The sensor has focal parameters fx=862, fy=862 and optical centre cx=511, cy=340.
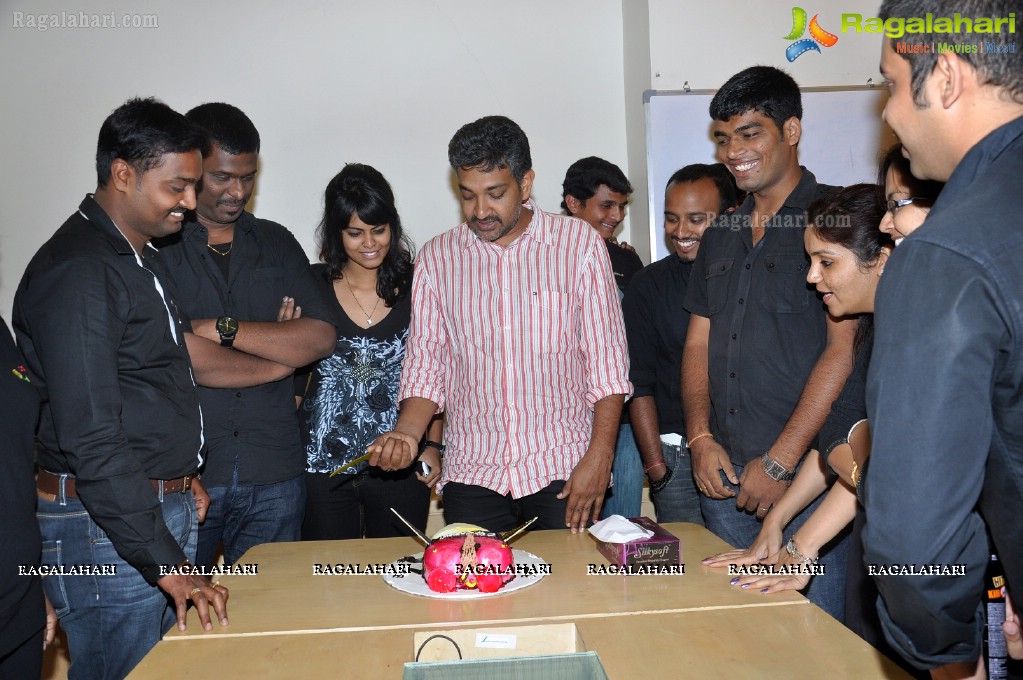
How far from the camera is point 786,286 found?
2.42m

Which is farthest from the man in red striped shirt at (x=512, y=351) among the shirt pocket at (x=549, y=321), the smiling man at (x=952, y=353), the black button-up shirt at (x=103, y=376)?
the smiling man at (x=952, y=353)

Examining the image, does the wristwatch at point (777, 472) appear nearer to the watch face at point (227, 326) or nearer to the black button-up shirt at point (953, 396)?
the black button-up shirt at point (953, 396)

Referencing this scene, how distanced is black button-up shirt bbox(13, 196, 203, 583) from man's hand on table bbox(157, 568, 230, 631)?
92mm

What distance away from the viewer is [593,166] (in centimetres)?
378

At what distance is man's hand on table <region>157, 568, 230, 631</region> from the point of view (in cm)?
167

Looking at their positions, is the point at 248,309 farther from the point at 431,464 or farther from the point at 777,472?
the point at 777,472

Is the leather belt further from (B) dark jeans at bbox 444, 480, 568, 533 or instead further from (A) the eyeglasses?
(A) the eyeglasses

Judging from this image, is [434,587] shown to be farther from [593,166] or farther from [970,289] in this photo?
[593,166]

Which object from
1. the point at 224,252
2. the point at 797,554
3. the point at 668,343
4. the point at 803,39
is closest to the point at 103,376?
the point at 224,252

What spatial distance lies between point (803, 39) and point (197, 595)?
348 centimetres

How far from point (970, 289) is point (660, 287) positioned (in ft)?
7.06

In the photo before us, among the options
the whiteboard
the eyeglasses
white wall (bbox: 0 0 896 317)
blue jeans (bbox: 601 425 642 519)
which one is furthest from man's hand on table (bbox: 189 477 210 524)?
the whiteboard

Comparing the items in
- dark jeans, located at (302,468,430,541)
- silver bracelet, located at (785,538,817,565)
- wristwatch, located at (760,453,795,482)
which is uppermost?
silver bracelet, located at (785,538,817,565)

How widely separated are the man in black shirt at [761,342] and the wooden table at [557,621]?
493 mm
